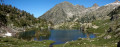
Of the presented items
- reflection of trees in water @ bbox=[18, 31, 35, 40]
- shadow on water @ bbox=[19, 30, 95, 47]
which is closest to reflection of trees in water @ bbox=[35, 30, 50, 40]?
shadow on water @ bbox=[19, 30, 95, 47]

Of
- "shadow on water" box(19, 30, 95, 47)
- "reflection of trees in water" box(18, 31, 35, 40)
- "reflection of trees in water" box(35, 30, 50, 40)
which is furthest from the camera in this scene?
"reflection of trees in water" box(35, 30, 50, 40)

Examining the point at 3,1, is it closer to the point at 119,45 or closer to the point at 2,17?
the point at 2,17

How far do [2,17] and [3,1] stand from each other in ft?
6.25

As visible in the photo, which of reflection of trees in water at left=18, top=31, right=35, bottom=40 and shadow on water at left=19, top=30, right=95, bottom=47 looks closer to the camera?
shadow on water at left=19, top=30, right=95, bottom=47

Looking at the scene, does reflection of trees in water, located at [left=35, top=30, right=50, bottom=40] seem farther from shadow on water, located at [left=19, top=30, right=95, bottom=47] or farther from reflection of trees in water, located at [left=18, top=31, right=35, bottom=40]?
reflection of trees in water, located at [left=18, top=31, right=35, bottom=40]

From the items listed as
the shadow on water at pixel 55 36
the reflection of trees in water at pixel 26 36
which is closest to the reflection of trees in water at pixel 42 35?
the shadow on water at pixel 55 36

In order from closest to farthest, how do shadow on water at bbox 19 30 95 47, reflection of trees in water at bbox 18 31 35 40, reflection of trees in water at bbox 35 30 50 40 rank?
shadow on water at bbox 19 30 95 47
reflection of trees in water at bbox 18 31 35 40
reflection of trees in water at bbox 35 30 50 40

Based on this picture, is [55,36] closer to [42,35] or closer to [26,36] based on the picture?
[42,35]

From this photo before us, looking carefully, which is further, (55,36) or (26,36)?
(55,36)

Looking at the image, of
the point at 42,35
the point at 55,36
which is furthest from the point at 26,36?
the point at 55,36

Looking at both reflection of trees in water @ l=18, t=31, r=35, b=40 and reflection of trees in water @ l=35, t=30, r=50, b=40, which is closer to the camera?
reflection of trees in water @ l=18, t=31, r=35, b=40

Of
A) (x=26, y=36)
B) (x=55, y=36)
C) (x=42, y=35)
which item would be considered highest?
(x=26, y=36)

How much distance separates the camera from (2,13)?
45.0ft

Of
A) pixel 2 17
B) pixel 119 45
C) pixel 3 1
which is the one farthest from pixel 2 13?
pixel 119 45
